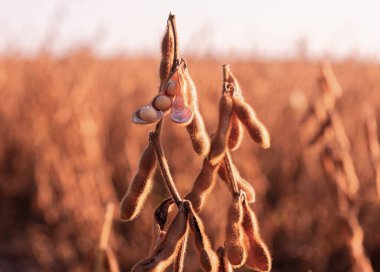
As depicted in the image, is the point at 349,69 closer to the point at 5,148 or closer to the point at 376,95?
the point at 376,95

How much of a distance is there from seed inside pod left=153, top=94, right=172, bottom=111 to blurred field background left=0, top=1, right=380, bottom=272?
0.80m

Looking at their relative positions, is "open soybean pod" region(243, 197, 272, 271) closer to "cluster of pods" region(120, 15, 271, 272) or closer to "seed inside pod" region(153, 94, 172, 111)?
"cluster of pods" region(120, 15, 271, 272)

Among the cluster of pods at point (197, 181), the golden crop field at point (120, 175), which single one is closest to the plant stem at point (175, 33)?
the cluster of pods at point (197, 181)

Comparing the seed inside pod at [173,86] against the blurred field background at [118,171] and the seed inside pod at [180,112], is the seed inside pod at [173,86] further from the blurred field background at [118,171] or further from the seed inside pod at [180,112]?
the blurred field background at [118,171]

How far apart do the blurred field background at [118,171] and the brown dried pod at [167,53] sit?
78 cm

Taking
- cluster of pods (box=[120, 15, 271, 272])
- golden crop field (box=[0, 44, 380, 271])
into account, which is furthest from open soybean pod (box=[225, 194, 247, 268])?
golden crop field (box=[0, 44, 380, 271])

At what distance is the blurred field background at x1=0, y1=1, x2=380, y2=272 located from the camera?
2.48 m

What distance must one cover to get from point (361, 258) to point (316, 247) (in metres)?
1.33

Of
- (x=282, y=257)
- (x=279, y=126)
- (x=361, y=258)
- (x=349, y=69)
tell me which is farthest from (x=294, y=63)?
(x=361, y=258)

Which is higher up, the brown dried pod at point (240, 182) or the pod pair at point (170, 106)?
the pod pair at point (170, 106)

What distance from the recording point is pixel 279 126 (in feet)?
11.8

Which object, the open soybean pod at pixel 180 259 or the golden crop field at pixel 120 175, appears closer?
the open soybean pod at pixel 180 259

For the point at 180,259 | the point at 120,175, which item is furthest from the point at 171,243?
the point at 120,175

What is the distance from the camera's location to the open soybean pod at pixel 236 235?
0.50 meters
